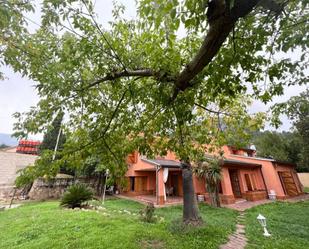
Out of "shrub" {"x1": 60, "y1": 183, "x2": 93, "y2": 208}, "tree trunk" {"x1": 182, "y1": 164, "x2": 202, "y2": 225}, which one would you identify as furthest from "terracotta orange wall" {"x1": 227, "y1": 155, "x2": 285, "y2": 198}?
"shrub" {"x1": 60, "y1": 183, "x2": 93, "y2": 208}

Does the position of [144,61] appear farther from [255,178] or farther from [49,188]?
[49,188]

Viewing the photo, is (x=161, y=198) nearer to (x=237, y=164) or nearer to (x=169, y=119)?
(x=237, y=164)

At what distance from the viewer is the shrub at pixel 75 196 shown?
10.6m

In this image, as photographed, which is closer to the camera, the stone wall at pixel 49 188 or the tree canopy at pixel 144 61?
the tree canopy at pixel 144 61

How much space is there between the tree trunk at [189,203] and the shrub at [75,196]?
6763 mm

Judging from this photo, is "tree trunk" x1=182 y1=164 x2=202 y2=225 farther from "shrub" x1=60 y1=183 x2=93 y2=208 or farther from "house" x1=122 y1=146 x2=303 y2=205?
"shrub" x1=60 y1=183 x2=93 y2=208

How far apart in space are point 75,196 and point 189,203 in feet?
23.6

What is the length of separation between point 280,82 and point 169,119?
6.86ft

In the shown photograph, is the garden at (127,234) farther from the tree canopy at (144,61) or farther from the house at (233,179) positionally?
the house at (233,179)

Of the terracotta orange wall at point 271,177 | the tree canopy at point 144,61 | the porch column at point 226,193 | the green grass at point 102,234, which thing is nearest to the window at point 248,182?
the terracotta orange wall at point 271,177

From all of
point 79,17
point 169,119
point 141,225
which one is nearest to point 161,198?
point 141,225

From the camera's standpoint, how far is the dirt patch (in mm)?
4991

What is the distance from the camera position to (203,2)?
1.62 m

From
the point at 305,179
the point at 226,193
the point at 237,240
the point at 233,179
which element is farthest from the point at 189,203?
the point at 305,179
